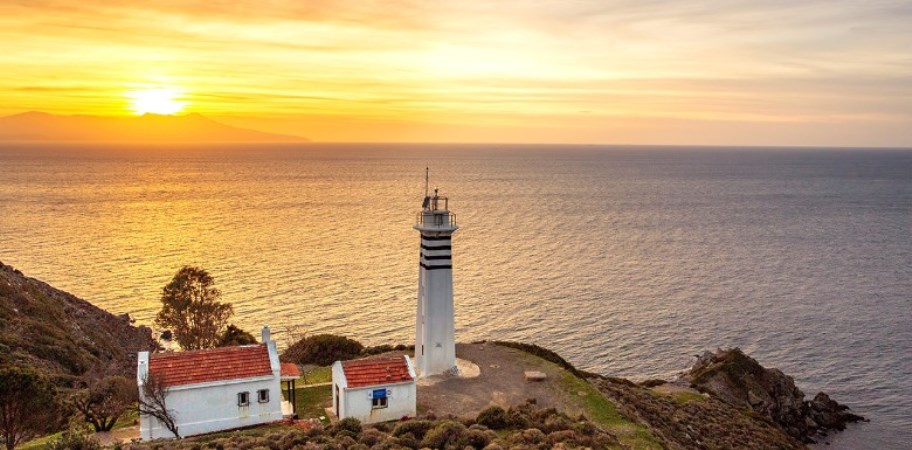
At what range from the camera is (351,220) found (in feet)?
371

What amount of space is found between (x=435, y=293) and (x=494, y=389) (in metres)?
4.86

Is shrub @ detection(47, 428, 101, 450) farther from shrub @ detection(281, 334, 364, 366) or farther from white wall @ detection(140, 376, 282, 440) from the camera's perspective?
shrub @ detection(281, 334, 364, 366)

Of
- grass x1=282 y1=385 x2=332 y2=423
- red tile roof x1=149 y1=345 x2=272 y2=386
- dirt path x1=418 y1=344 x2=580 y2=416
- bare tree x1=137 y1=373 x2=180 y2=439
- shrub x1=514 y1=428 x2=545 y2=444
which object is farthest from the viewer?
dirt path x1=418 y1=344 x2=580 y2=416

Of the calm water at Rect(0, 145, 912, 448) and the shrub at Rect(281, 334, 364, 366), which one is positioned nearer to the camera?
the shrub at Rect(281, 334, 364, 366)

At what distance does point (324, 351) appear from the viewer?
39.8 metres

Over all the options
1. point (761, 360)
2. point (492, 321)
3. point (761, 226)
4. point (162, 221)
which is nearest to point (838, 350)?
point (761, 360)

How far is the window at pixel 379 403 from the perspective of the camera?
2888cm

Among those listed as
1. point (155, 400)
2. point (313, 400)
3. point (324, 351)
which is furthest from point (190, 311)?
point (155, 400)

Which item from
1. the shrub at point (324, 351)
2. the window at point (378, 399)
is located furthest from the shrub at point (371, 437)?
the shrub at point (324, 351)

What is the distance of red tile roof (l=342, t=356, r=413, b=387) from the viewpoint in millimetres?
28797

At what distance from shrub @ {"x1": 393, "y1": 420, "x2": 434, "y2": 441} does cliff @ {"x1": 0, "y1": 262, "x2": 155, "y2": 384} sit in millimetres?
18831

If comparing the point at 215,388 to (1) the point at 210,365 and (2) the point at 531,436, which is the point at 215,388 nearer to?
(1) the point at 210,365

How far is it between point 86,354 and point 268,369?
66.3ft

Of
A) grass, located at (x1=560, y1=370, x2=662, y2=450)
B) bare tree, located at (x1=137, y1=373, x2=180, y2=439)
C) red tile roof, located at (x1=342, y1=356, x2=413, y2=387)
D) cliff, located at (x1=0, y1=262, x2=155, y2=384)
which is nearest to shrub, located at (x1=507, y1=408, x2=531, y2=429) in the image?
grass, located at (x1=560, y1=370, x2=662, y2=450)
